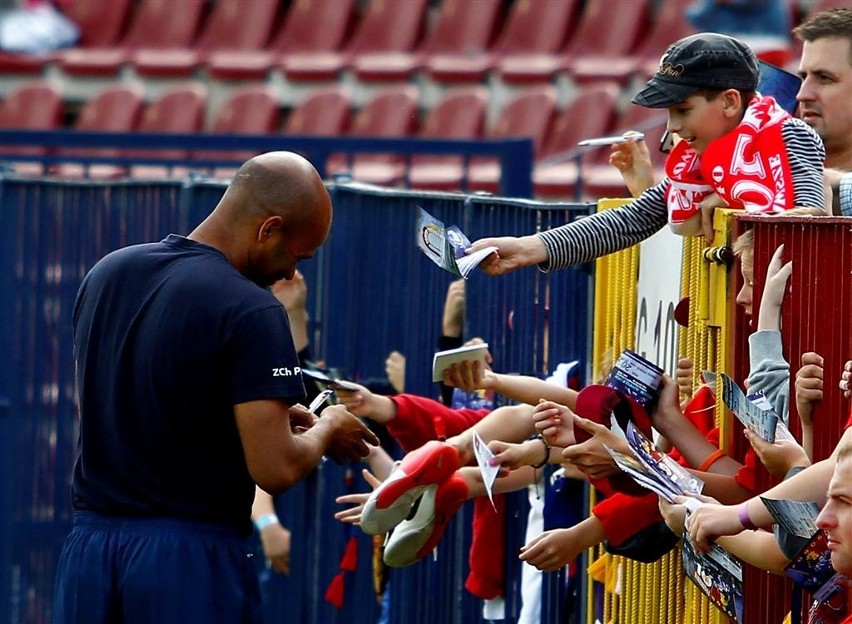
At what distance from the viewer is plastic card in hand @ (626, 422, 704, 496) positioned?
12.1ft

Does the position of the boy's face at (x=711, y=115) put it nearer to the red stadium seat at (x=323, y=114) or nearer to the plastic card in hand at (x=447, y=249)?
the plastic card in hand at (x=447, y=249)

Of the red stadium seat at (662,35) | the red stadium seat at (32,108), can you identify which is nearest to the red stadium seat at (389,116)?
the red stadium seat at (662,35)

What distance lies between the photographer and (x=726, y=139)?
4.10 m

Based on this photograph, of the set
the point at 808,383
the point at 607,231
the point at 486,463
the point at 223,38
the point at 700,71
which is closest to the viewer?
the point at 808,383

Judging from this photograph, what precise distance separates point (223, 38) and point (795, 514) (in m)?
14.6

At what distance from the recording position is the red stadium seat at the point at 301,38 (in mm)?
16500

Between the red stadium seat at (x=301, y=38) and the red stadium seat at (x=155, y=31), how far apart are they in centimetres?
70

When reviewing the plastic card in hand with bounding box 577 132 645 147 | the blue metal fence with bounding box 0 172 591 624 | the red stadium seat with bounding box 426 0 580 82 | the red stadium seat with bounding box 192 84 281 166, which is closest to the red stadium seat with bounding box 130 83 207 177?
the red stadium seat with bounding box 192 84 281 166

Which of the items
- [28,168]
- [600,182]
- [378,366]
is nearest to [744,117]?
[378,366]

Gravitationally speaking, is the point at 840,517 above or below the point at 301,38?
below

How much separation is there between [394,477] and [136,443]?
40.9 inches

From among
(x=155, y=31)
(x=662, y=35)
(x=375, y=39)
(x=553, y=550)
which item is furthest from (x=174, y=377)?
(x=155, y=31)

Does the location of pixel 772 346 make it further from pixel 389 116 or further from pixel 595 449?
pixel 389 116

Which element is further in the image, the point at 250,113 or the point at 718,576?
the point at 250,113
